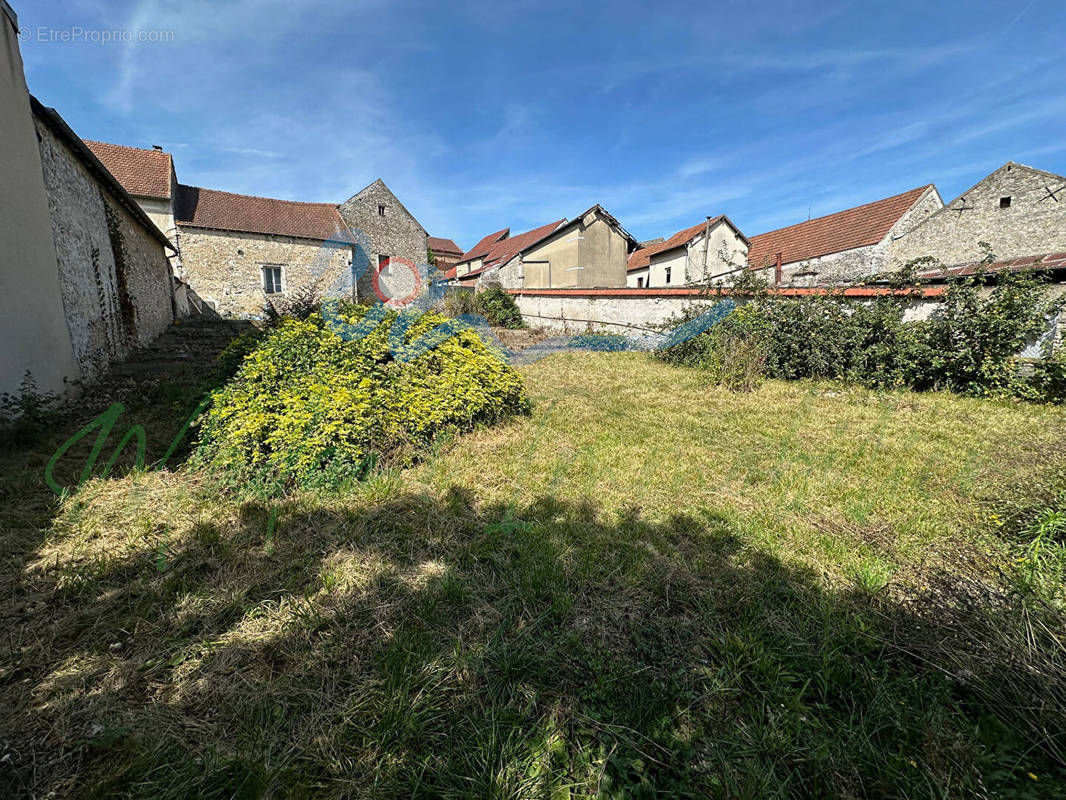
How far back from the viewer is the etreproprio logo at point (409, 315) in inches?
195

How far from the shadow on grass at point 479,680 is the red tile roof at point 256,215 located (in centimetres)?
2046

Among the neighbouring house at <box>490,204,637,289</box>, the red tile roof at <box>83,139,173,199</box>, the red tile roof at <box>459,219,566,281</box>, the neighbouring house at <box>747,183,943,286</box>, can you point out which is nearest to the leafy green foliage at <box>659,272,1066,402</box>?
the neighbouring house at <box>747,183,943,286</box>

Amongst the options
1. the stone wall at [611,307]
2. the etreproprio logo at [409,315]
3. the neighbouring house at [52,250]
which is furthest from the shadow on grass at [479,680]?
the stone wall at [611,307]

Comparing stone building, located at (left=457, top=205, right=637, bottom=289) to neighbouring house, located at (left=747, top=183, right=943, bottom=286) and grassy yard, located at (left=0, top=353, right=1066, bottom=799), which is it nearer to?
neighbouring house, located at (left=747, top=183, right=943, bottom=286)

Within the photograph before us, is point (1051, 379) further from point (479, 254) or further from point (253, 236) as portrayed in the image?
point (479, 254)

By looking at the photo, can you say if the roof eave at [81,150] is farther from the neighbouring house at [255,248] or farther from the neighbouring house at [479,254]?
the neighbouring house at [479,254]

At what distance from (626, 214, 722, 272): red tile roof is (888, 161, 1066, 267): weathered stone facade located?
808 centimetres

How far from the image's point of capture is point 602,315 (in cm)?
1501

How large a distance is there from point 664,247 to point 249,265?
20.6m

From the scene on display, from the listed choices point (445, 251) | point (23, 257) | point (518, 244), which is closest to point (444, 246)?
point (445, 251)

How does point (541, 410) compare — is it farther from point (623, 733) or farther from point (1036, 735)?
point (1036, 735)

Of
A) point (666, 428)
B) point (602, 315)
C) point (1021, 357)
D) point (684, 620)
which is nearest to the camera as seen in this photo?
point (684, 620)

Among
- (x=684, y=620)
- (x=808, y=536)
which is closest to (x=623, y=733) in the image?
(x=684, y=620)

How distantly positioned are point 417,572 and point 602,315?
44.0 ft
